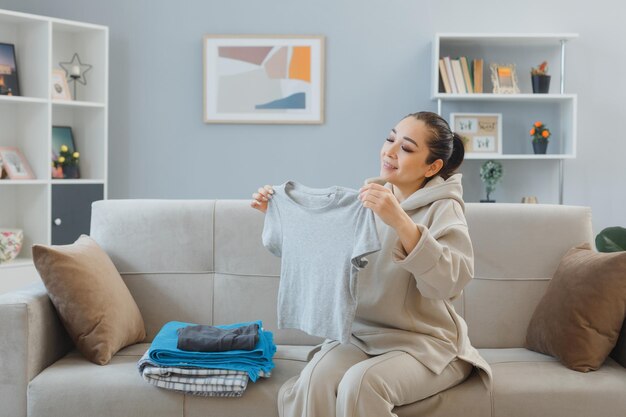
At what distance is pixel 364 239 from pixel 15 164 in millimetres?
2901

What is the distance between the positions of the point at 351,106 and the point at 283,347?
2.39 m

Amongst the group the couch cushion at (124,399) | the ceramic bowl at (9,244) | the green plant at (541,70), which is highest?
the green plant at (541,70)

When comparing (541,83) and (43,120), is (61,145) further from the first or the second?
(541,83)

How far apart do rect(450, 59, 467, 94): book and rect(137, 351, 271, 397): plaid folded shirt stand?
2.70 meters

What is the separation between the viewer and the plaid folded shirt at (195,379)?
224cm

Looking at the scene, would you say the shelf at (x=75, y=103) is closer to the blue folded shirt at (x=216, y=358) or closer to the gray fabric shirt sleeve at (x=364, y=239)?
the blue folded shirt at (x=216, y=358)

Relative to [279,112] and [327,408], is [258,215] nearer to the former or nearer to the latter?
[327,408]

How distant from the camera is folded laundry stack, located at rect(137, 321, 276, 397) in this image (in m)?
2.24

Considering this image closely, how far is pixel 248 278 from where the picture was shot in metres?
2.77

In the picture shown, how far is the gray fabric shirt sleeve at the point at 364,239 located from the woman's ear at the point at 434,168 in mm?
247

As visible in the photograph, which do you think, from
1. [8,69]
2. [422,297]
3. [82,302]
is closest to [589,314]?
[422,297]

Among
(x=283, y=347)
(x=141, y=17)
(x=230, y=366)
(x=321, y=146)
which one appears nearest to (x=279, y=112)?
(x=321, y=146)

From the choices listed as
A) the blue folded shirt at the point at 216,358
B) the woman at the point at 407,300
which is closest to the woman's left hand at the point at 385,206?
the woman at the point at 407,300

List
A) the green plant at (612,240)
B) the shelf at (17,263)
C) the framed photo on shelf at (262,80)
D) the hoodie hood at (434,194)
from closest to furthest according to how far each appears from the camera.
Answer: the hoodie hood at (434,194) → the green plant at (612,240) → the shelf at (17,263) → the framed photo on shelf at (262,80)
